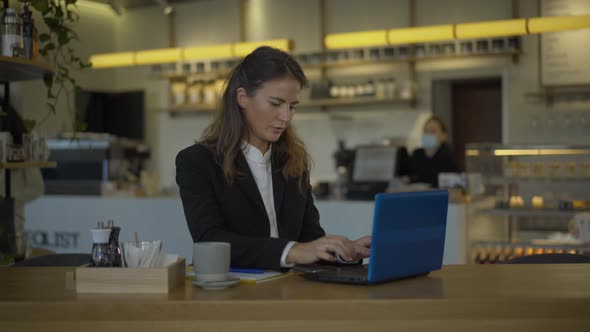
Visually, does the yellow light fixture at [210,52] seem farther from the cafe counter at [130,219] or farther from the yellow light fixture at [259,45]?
the cafe counter at [130,219]

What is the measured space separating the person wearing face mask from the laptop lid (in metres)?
4.20

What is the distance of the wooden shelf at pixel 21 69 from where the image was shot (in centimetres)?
275

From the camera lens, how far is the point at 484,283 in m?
1.77

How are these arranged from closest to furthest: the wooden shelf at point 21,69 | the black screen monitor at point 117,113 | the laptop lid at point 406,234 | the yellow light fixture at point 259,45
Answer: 1. the laptop lid at point 406,234
2. the wooden shelf at point 21,69
3. the yellow light fixture at point 259,45
4. the black screen monitor at point 117,113

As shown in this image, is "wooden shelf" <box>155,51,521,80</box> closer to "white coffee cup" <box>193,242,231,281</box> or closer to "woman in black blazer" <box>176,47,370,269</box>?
"woman in black blazer" <box>176,47,370,269</box>

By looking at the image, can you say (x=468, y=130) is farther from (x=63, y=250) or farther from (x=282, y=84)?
(x=282, y=84)

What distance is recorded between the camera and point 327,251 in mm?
1855

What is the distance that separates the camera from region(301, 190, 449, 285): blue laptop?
167 centimetres

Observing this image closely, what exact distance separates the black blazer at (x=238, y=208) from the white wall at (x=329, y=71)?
180 inches

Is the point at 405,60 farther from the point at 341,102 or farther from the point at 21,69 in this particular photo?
the point at 21,69

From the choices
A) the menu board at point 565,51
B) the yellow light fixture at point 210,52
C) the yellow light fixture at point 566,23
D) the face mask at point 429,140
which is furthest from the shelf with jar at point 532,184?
the yellow light fixture at point 210,52

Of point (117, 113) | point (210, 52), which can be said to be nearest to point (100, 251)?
point (210, 52)

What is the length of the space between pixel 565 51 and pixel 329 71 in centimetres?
234

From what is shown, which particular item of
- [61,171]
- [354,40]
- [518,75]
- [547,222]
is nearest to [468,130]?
[518,75]
